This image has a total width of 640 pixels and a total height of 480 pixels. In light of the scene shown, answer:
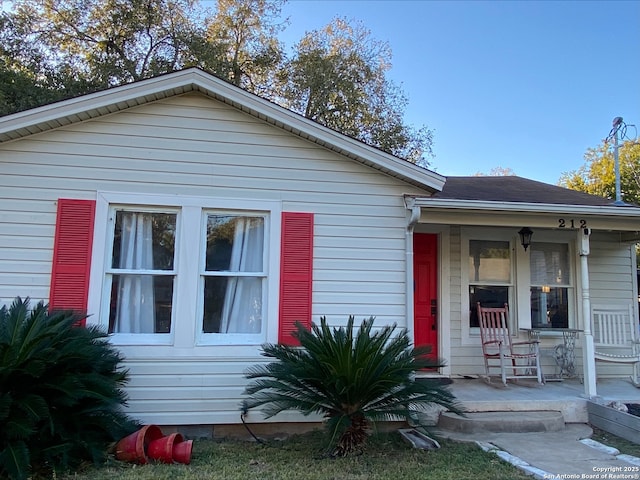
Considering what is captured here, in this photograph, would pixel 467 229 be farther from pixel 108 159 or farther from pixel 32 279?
pixel 32 279

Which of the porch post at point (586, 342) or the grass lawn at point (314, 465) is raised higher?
the porch post at point (586, 342)

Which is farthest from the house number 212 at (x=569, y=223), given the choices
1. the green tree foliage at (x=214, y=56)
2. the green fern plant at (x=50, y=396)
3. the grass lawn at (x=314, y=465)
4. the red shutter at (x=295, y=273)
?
the green tree foliage at (x=214, y=56)

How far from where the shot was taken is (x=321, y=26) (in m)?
17.8

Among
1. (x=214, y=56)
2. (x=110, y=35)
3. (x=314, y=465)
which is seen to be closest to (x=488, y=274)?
(x=314, y=465)

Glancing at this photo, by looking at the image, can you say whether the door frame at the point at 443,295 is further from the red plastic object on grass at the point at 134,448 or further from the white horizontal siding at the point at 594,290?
A: the red plastic object on grass at the point at 134,448

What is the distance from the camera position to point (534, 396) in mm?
A: 5281

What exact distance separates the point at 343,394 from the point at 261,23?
652 inches

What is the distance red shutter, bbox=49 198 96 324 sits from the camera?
4.45m

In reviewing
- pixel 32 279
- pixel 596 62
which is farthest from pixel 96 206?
pixel 596 62

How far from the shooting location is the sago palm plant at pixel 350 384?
12.6ft

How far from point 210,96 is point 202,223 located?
1.40m

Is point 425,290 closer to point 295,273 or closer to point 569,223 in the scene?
point 569,223

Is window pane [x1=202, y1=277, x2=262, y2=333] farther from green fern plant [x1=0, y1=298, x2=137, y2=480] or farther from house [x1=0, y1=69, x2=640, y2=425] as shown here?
green fern plant [x1=0, y1=298, x2=137, y2=480]

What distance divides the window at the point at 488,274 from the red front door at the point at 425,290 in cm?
51
